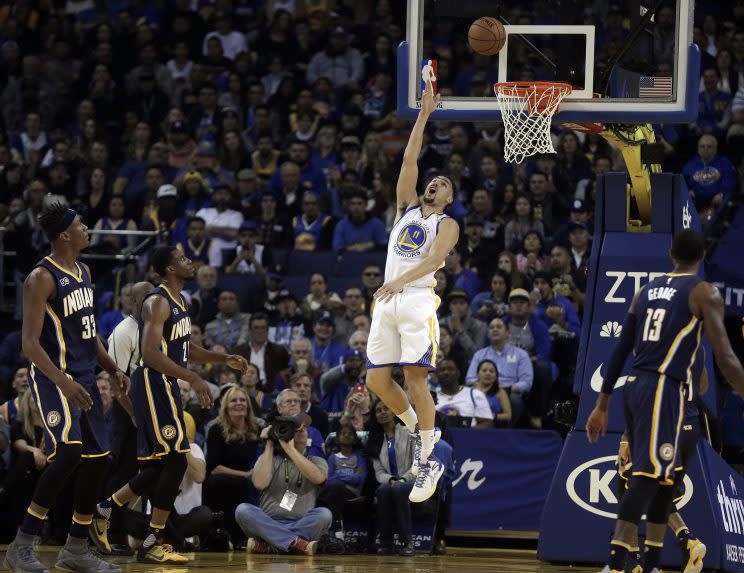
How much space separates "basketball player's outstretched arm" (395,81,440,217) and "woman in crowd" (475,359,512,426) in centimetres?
380

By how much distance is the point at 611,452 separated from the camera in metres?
10.2

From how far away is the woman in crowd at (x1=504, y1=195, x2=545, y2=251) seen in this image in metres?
15.7

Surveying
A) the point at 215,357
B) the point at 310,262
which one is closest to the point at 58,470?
the point at 215,357

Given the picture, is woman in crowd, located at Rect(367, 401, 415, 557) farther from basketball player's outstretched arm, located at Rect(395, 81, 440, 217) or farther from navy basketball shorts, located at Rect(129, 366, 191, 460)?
basketball player's outstretched arm, located at Rect(395, 81, 440, 217)

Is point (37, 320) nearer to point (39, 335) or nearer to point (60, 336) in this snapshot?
point (39, 335)

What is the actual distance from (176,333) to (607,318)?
A: 3334mm

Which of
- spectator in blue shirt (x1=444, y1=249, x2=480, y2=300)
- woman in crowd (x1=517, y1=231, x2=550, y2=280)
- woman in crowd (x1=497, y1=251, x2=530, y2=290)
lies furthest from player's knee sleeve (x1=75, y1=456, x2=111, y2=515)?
woman in crowd (x1=517, y1=231, x2=550, y2=280)

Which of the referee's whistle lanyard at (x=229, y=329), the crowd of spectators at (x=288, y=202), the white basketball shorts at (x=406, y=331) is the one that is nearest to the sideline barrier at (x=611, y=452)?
the white basketball shorts at (x=406, y=331)

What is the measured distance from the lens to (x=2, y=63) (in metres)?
20.8

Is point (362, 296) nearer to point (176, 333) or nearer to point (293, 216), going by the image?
point (293, 216)

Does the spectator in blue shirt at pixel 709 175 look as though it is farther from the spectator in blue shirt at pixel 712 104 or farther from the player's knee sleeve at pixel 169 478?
the player's knee sleeve at pixel 169 478

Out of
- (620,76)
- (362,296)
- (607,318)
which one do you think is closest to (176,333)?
(607,318)

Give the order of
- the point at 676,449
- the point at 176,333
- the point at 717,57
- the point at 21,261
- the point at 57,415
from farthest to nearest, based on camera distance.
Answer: the point at 717,57 → the point at 21,261 → the point at 176,333 → the point at 57,415 → the point at 676,449

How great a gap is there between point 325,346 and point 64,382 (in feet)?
20.6
